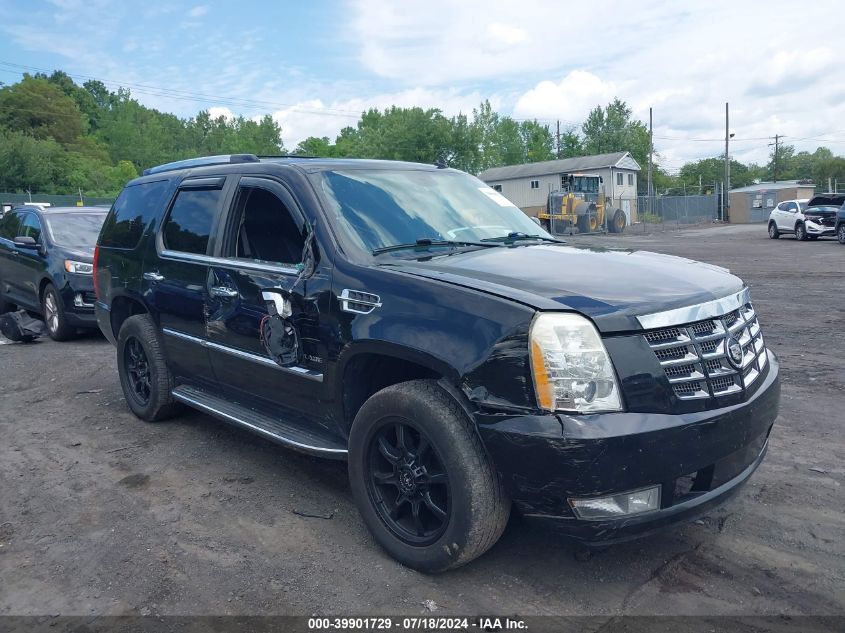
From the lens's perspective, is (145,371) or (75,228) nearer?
(145,371)

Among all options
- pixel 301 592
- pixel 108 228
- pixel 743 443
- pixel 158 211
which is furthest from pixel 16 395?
pixel 743 443

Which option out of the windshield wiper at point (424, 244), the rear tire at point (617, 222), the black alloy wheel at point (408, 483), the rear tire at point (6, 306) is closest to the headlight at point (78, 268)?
the rear tire at point (6, 306)

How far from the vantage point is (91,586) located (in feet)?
10.7

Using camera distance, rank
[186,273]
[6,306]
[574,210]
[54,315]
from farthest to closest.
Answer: [574,210], [6,306], [54,315], [186,273]

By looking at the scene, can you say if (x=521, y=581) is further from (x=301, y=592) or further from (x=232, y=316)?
(x=232, y=316)

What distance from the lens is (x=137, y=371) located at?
18.8 ft

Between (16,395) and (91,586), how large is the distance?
13.8ft

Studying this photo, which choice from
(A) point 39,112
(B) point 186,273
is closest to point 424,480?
(B) point 186,273

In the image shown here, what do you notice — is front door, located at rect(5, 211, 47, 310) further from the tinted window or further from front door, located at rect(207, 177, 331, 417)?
front door, located at rect(207, 177, 331, 417)

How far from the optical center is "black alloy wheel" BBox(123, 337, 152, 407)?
558cm

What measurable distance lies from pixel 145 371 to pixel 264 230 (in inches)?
78.3

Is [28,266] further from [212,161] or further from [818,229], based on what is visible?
[818,229]

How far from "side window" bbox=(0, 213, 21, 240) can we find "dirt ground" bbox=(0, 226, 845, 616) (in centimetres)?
608

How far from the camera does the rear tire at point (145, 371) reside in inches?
210
